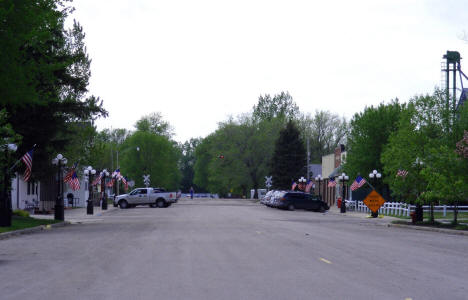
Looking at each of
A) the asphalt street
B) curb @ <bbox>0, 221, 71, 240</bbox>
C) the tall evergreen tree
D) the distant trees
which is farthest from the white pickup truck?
the asphalt street

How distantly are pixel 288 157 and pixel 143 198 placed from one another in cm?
3131

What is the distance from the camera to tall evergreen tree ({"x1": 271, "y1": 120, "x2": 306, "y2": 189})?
86.6m

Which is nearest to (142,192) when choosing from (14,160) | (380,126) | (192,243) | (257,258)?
(380,126)

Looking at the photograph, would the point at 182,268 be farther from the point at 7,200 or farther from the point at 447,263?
the point at 7,200

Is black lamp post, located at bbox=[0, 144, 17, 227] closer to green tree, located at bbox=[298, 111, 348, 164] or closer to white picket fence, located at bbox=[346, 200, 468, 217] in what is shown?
white picket fence, located at bbox=[346, 200, 468, 217]

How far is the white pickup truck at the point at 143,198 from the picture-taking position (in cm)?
5981

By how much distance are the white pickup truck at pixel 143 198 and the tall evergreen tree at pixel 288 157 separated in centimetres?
2895

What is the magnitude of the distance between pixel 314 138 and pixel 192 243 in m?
87.4

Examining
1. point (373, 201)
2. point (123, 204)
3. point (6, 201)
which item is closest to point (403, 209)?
point (373, 201)

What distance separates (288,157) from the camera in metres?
86.8

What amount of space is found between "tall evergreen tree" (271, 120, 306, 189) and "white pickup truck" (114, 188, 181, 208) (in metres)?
29.0

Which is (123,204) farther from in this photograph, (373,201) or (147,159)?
(147,159)

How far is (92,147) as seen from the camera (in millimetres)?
41781

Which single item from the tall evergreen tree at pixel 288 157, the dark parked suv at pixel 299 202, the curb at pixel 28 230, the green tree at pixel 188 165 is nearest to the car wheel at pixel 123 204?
the dark parked suv at pixel 299 202
